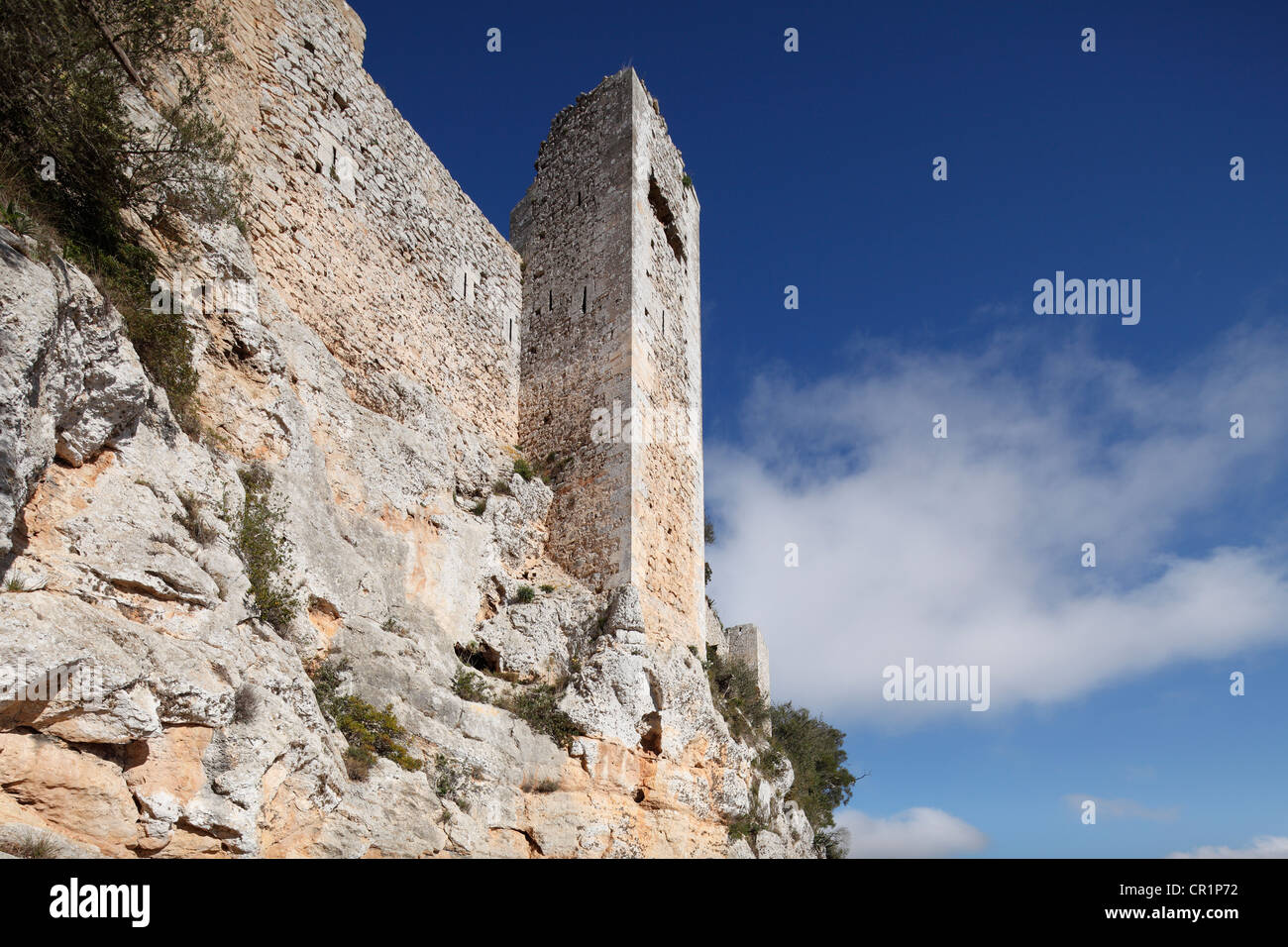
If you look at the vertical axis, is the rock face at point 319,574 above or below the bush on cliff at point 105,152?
below

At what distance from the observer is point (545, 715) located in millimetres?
10508

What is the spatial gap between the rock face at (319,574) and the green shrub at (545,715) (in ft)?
0.16

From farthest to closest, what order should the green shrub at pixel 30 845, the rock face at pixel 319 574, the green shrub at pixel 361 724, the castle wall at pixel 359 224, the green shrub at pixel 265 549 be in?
the castle wall at pixel 359 224, the green shrub at pixel 361 724, the green shrub at pixel 265 549, the rock face at pixel 319 574, the green shrub at pixel 30 845

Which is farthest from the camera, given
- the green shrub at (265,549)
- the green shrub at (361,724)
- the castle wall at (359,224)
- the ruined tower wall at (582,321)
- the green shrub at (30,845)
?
the ruined tower wall at (582,321)

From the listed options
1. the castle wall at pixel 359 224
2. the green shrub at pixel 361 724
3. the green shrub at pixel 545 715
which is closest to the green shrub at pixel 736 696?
the green shrub at pixel 545 715

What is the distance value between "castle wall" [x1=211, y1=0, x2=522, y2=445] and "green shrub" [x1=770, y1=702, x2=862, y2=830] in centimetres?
1160

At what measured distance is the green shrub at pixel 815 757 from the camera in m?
20.5

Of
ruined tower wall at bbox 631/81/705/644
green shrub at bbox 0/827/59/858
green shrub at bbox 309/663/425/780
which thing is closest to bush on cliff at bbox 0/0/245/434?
green shrub at bbox 309/663/425/780

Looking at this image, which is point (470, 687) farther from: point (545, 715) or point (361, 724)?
point (361, 724)

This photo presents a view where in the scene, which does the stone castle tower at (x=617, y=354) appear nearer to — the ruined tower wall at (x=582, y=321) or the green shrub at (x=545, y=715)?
the ruined tower wall at (x=582, y=321)

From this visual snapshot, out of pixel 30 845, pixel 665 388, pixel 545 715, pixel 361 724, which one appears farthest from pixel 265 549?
pixel 665 388
